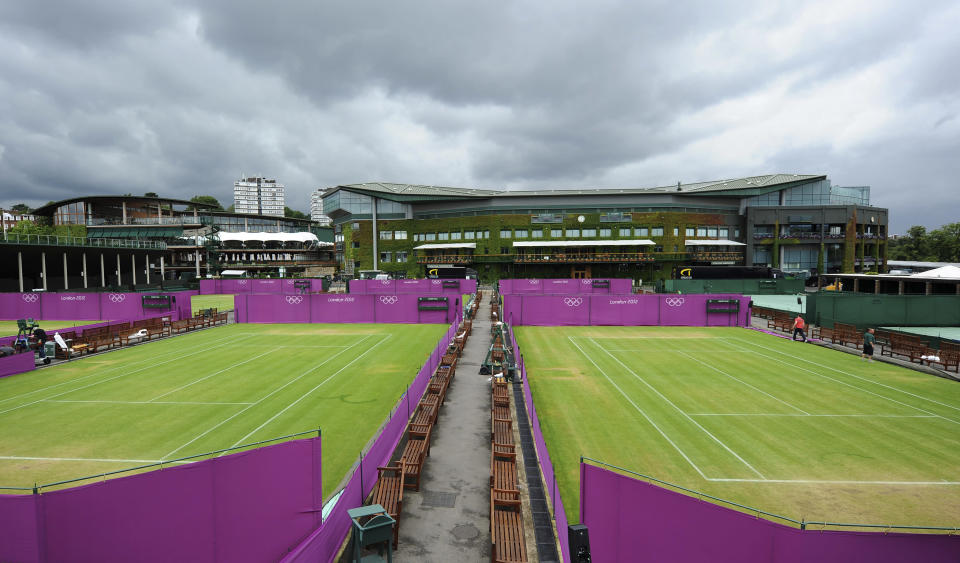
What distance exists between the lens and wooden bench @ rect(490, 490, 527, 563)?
7.22 meters

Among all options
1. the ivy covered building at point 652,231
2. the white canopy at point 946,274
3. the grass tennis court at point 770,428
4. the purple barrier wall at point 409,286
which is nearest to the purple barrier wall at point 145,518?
the grass tennis court at point 770,428

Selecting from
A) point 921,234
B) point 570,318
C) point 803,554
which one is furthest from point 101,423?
point 921,234

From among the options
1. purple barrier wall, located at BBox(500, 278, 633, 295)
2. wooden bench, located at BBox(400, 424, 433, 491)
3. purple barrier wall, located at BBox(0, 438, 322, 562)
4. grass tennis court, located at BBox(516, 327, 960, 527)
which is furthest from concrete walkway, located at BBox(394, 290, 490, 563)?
purple barrier wall, located at BBox(500, 278, 633, 295)

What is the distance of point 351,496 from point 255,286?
5769 cm

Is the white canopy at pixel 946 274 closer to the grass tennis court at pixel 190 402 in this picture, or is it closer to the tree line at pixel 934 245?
the grass tennis court at pixel 190 402

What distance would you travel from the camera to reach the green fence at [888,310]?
101 ft

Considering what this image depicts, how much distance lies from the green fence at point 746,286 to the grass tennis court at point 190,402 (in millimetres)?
39499

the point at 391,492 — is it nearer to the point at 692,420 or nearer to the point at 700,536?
the point at 700,536

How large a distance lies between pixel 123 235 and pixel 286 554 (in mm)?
122024

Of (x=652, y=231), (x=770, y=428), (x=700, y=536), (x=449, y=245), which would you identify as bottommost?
(x=770, y=428)

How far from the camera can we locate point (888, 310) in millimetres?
30969

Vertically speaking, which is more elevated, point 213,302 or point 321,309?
point 321,309

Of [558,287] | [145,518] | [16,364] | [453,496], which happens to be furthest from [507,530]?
[558,287]

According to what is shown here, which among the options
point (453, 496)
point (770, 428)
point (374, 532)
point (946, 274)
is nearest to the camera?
point (374, 532)
